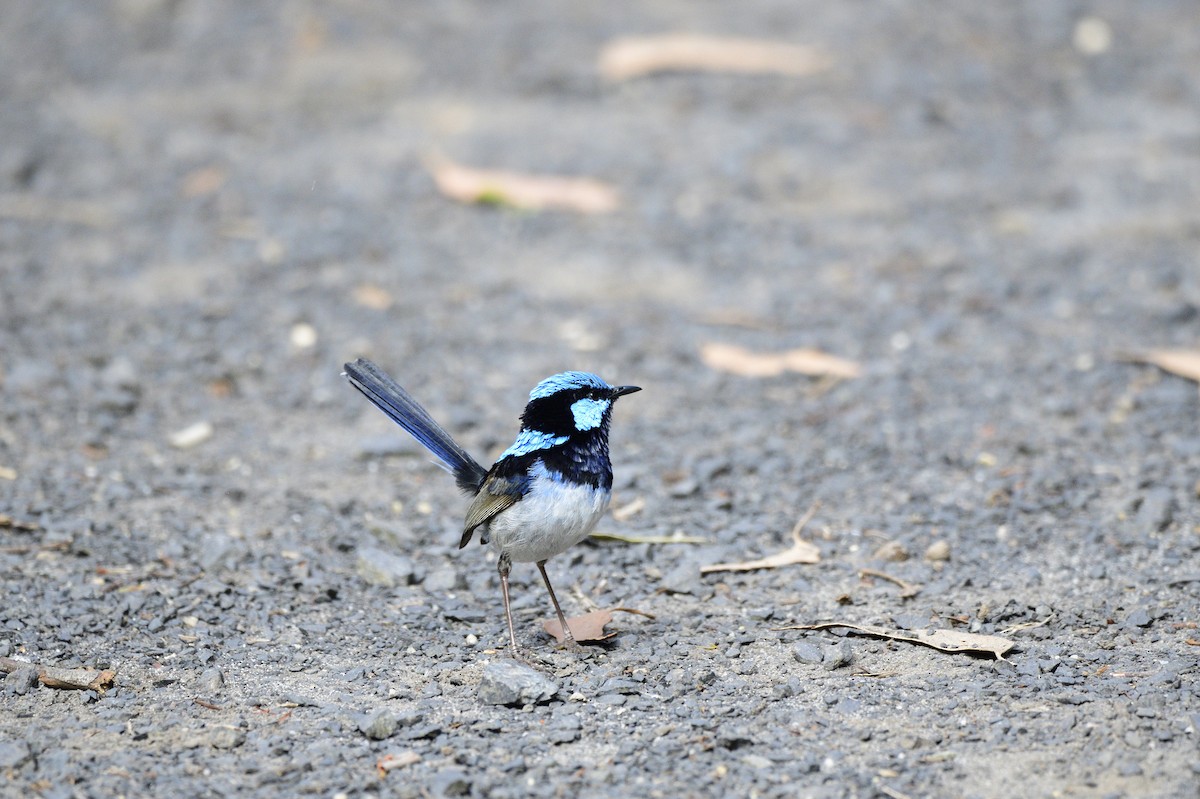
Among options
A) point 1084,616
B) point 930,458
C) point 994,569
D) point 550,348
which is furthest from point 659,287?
point 1084,616

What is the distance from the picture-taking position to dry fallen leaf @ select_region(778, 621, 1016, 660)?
4379 mm

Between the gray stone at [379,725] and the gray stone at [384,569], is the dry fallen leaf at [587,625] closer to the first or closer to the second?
the gray stone at [384,569]

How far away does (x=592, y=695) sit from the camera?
4246 millimetres

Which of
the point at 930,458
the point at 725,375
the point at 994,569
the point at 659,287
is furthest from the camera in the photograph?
the point at 659,287

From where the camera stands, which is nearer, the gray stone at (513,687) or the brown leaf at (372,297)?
the gray stone at (513,687)

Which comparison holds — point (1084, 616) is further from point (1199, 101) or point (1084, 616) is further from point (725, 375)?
point (1199, 101)

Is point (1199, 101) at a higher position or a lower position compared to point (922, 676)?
higher

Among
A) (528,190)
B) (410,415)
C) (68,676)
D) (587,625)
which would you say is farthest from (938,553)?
(528,190)

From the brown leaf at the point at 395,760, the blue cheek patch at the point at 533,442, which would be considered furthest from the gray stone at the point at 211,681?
the blue cheek patch at the point at 533,442

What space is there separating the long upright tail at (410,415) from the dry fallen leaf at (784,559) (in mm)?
1037

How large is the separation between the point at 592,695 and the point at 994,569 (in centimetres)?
→ 180

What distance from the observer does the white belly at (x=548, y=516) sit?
177 inches

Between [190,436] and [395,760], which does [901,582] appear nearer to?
[395,760]

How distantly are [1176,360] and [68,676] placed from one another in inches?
211
